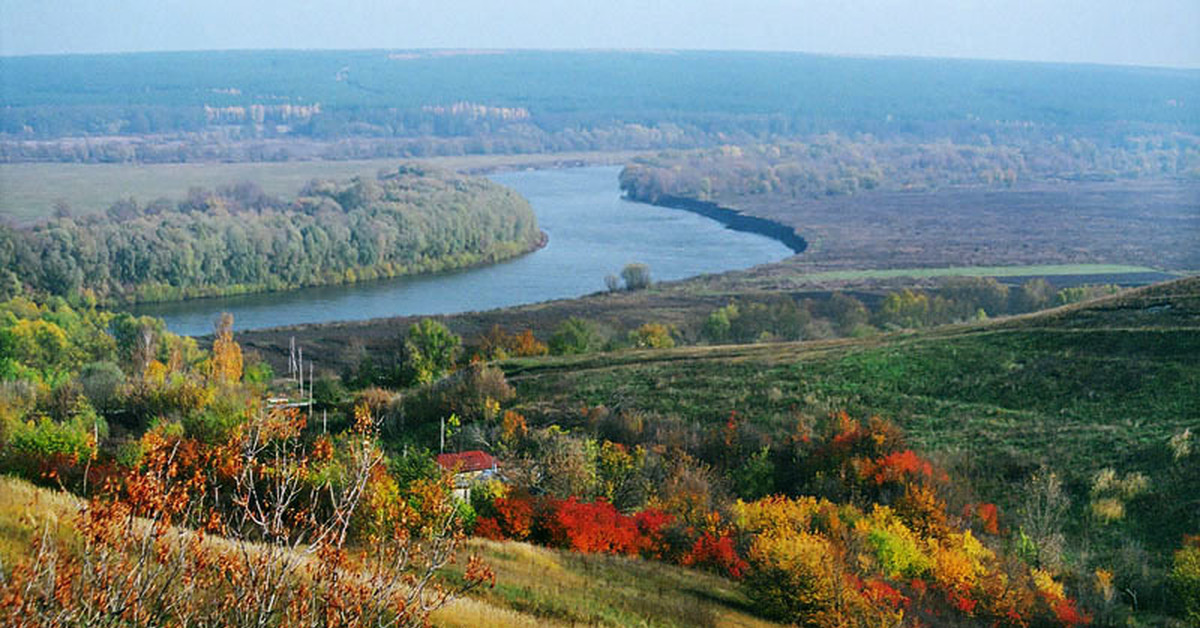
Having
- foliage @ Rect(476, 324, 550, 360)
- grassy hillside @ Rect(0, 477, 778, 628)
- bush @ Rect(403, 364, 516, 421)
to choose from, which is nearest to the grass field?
foliage @ Rect(476, 324, 550, 360)

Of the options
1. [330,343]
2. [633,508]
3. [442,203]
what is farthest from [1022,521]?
[442,203]

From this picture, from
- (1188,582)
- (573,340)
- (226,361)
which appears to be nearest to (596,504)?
(1188,582)

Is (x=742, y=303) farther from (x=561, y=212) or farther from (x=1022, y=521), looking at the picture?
(x=561, y=212)

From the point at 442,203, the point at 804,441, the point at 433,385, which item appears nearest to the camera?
the point at 804,441

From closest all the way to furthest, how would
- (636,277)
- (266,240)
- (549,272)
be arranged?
1. (636,277)
2. (266,240)
3. (549,272)

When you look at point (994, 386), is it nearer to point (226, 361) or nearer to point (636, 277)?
point (226, 361)

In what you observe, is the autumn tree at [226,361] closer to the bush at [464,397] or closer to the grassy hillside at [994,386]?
the bush at [464,397]

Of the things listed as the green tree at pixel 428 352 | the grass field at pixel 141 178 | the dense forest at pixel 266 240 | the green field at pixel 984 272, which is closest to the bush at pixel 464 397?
the green tree at pixel 428 352
